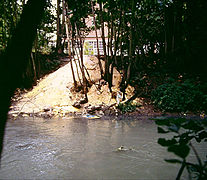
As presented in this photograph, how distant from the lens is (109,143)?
465 cm

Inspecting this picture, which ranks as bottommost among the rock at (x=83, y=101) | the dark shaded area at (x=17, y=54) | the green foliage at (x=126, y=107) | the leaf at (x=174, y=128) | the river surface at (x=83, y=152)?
the river surface at (x=83, y=152)

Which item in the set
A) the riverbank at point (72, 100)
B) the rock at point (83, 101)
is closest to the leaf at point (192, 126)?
the riverbank at point (72, 100)

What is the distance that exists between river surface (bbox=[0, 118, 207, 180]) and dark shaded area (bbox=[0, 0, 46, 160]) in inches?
112

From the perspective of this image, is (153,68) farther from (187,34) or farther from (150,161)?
(150,161)

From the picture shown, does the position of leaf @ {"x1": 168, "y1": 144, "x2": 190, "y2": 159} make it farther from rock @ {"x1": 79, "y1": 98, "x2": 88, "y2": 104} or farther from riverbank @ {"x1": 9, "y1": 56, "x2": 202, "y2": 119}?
rock @ {"x1": 79, "y1": 98, "x2": 88, "y2": 104}

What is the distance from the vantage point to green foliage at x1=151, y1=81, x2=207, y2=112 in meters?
7.02

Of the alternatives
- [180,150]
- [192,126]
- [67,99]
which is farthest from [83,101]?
[180,150]

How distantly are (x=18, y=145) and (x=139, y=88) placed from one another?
17.9ft

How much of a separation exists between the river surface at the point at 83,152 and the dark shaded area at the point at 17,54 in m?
2.84

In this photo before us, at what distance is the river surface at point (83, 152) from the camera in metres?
Answer: 3.35

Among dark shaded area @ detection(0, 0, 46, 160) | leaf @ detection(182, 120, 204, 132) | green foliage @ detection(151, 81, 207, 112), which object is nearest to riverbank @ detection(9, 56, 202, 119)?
green foliage @ detection(151, 81, 207, 112)

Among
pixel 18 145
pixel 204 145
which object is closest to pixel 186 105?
pixel 204 145

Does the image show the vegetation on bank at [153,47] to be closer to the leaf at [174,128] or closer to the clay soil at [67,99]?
the clay soil at [67,99]

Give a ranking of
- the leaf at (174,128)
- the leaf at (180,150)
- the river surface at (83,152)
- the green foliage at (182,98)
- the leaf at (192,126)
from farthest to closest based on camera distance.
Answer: the green foliage at (182,98) → the river surface at (83,152) → the leaf at (192,126) → the leaf at (174,128) → the leaf at (180,150)
